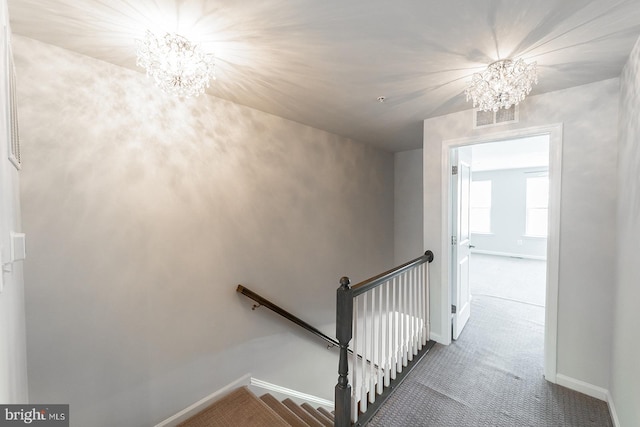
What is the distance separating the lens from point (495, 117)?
2256 mm

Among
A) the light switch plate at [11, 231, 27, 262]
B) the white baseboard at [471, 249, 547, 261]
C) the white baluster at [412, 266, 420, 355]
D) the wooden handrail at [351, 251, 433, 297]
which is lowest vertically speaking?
the white baseboard at [471, 249, 547, 261]

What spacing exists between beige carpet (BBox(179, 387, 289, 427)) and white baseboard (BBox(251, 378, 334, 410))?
287 millimetres

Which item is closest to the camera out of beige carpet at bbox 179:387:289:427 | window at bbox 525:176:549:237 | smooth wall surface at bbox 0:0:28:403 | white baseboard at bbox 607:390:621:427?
smooth wall surface at bbox 0:0:28:403

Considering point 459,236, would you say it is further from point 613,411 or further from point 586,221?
point 613,411

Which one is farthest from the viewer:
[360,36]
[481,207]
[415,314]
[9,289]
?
[481,207]

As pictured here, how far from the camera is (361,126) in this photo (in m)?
2.96

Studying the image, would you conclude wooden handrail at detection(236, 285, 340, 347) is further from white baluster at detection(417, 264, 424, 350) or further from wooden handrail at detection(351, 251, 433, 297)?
white baluster at detection(417, 264, 424, 350)

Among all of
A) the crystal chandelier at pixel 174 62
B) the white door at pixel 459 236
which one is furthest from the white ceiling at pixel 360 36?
the white door at pixel 459 236

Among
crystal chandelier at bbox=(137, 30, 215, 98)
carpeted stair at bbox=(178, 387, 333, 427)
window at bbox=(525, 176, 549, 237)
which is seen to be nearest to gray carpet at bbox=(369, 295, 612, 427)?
carpeted stair at bbox=(178, 387, 333, 427)

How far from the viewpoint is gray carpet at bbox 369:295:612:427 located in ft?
5.76

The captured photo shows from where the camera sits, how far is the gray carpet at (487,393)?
1757 mm

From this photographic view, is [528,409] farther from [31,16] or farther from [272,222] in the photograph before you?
[31,16]

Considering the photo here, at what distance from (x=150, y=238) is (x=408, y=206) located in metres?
3.54

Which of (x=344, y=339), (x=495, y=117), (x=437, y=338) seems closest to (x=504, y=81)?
(x=495, y=117)
